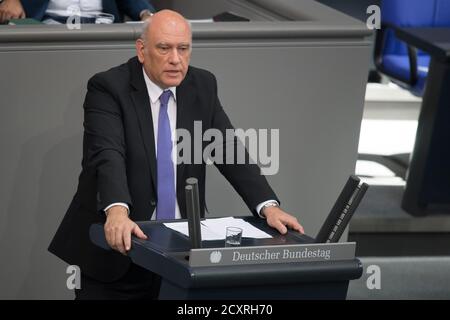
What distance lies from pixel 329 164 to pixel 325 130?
0.43ft

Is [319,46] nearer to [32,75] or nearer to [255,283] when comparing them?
[32,75]

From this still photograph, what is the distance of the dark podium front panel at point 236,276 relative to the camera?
8.14 ft

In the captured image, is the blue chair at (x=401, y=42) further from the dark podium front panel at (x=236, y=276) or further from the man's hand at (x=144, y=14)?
the dark podium front panel at (x=236, y=276)

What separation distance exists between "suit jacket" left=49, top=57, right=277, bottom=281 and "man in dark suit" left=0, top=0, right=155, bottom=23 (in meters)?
1.31

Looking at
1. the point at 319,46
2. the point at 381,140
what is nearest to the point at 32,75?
the point at 319,46

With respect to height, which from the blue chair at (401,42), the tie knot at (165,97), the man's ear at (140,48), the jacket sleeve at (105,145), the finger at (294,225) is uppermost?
the man's ear at (140,48)

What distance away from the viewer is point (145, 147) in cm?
306

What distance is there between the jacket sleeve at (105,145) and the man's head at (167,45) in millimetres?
158

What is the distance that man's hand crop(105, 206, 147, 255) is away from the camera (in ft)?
Answer: 8.67

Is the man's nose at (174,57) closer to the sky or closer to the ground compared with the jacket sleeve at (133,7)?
closer to the sky

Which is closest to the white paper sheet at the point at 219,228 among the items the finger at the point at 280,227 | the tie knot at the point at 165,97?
the finger at the point at 280,227

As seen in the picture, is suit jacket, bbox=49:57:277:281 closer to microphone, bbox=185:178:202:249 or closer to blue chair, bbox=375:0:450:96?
microphone, bbox=185:178:202:249

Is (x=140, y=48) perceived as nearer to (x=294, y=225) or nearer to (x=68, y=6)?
(x=294, y=225)

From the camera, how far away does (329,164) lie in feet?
13.3
